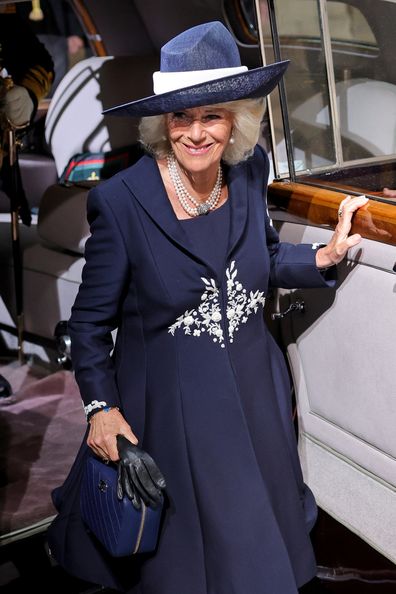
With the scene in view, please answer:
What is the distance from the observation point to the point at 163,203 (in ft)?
5.81

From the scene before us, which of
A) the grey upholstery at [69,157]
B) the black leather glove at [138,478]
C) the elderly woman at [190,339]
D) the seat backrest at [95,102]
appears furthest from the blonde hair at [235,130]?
the seat backrest at [95,102]

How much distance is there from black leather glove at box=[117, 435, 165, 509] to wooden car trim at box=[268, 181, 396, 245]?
68cm

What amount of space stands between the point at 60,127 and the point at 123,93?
62 centimetres

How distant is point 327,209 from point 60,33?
5.97m

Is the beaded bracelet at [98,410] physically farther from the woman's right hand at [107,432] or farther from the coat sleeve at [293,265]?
the coat sleeve at [293,265]

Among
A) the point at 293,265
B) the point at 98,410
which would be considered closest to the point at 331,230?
the point at 293,265

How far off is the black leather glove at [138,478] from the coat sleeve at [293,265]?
54 centimetres

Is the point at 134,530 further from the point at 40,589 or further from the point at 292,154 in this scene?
the point at 292,154

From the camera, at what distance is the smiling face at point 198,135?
5.63 ft

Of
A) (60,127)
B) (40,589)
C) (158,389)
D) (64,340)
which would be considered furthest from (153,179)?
(60,127)

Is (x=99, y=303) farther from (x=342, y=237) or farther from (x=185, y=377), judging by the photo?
(x=342, y=237)

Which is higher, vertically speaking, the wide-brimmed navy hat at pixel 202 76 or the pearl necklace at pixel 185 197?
the wide-brimmed navy hat at pixel 202 76

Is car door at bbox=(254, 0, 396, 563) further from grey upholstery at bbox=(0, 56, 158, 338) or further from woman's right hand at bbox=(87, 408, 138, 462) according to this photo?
grey upholstery at bbox=(0, 56, 158, 338)

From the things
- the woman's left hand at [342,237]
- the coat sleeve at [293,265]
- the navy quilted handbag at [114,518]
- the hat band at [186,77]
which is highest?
the hat band at [186,77]
